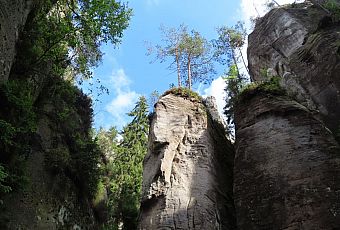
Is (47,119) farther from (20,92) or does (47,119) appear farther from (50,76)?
(20,92)

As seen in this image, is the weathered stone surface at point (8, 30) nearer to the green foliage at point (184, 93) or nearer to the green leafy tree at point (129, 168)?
the green foliage at point (184, 93)

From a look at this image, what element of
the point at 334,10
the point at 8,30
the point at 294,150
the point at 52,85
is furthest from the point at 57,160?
the point at 334,10

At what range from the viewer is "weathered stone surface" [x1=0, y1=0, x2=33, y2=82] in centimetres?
1053

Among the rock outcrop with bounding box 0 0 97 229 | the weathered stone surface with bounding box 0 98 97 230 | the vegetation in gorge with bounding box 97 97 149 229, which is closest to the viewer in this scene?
the rock outcrop with bounding box 0 0 97 229

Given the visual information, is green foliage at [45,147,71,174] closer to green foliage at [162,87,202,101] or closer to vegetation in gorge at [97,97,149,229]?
vegetation in gorge at [97,97,149,229]

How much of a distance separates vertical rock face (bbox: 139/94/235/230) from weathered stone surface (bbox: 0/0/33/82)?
539 centimetres

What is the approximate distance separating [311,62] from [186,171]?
290 inches

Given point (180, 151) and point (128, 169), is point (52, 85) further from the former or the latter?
point (180, 151)

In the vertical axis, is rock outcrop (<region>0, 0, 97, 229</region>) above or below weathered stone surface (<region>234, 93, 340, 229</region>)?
above

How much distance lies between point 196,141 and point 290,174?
13.5ft

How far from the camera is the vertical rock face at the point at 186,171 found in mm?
11641

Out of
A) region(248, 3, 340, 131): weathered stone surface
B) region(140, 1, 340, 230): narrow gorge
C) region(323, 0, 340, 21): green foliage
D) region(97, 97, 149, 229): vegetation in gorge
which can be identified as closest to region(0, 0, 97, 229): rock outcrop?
region(97, 97, 149, 229): vegetation in gorge

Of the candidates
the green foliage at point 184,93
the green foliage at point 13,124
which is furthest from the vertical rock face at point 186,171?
the green foliage at point 13,124

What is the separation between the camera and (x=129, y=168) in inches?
906
